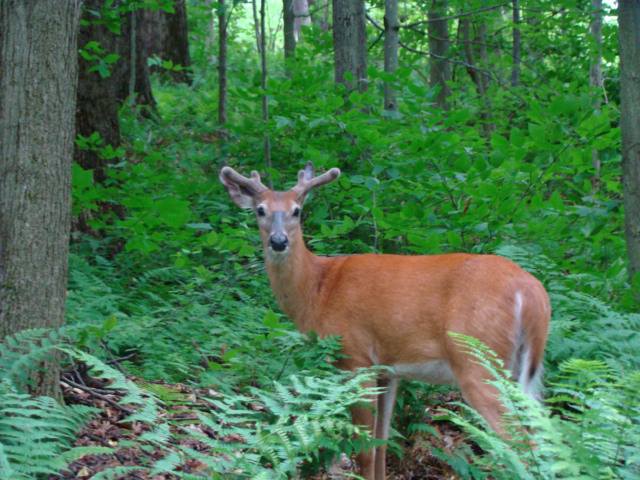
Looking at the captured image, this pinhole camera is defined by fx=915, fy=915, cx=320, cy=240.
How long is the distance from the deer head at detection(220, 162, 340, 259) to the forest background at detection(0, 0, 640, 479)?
40 cm

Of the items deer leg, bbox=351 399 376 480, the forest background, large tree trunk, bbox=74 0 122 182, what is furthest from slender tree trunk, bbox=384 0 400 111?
deer leg, bbox=351 399 376 480

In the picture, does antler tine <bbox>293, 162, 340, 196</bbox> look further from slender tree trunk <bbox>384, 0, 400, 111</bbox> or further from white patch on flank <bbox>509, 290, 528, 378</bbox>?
slender tree trunk <bbox>384, 0, 400, 111</bbox>

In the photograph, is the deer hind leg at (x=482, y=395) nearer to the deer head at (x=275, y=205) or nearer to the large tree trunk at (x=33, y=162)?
the deer head at (x=275, y=205)

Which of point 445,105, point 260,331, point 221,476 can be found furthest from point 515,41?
point 221,476

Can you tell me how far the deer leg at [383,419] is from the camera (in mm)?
5902

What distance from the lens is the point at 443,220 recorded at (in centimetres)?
756

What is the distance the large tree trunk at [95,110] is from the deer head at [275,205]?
236 centimetres

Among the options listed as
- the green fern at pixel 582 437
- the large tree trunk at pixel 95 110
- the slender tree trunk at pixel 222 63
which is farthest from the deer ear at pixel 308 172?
the slender tree trunk at pixel 222 63

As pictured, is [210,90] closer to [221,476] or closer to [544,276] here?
[544,276]

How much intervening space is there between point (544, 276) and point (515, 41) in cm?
759

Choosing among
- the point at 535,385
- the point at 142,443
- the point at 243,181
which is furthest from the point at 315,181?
the point at 142,443

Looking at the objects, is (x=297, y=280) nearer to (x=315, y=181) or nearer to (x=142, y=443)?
(x=315, y=181)

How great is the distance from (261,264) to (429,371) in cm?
277

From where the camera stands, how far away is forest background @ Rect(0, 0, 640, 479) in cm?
381
